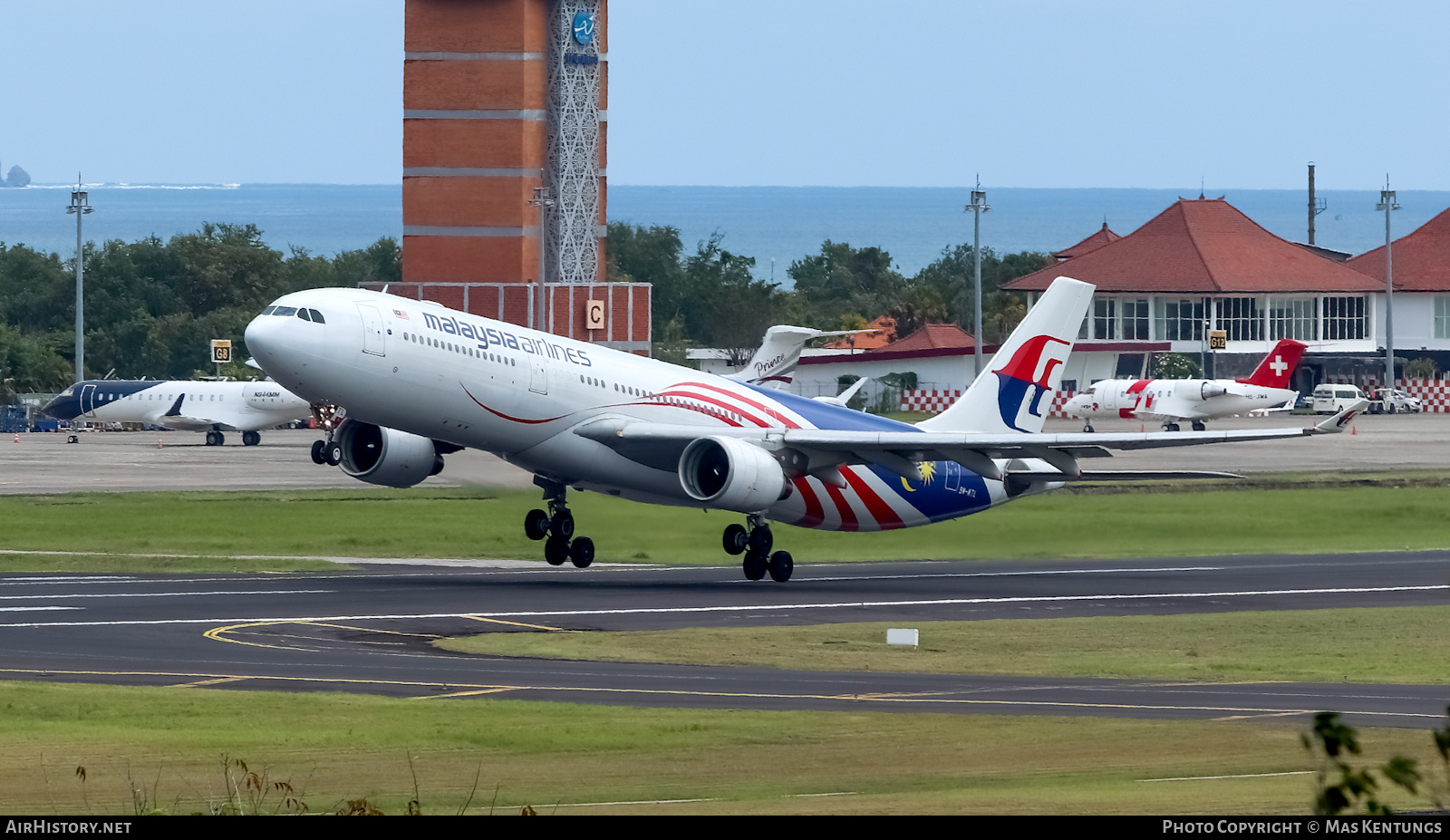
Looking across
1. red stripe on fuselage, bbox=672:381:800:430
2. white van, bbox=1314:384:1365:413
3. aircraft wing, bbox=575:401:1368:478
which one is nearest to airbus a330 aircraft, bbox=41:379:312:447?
white van, bbox=1314:384:1365:413

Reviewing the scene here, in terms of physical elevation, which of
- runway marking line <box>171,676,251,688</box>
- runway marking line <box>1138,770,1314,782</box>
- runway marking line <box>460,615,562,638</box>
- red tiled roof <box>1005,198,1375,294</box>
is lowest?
runway marking line <box>460,615,562,638</box>

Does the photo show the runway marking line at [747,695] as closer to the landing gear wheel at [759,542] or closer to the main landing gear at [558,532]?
the main landing gear at [558,532]

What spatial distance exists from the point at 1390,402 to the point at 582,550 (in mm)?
100437

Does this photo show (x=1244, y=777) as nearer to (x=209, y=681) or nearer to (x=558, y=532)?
(x=209, y=681)

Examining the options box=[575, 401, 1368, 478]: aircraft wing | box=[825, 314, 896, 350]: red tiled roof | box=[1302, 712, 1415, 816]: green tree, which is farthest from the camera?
box=[825, 314, 896, 350]: red tiled roof

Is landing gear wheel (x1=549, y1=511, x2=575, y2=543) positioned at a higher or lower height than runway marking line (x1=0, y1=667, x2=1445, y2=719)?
higher

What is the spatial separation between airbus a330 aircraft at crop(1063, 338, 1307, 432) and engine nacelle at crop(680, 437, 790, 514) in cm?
7083

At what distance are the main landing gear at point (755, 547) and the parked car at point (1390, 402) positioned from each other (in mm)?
96785

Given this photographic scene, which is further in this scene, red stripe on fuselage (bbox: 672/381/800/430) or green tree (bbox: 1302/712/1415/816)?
red stripe on fuselage (bbox: 672/381/800/430)

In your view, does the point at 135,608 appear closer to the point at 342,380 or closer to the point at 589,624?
the point at 342,380

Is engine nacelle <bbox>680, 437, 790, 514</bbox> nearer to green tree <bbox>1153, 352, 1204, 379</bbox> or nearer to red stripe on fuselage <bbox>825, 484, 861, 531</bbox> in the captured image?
red stripe on fuselage <bbox>825, 484, 861, 531</bbox>

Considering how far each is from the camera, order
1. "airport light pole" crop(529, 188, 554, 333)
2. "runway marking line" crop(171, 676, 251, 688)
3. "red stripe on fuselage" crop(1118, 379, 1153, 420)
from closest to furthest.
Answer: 1. "runway marking line" crop(171, 676, 251, 688)
2. "airport light pole" crop(529, 188, 554, 333)
3. "red stripe on fuselage" crop(1118, 379, 1153, 420)

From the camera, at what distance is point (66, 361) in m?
136

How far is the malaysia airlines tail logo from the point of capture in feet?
168
